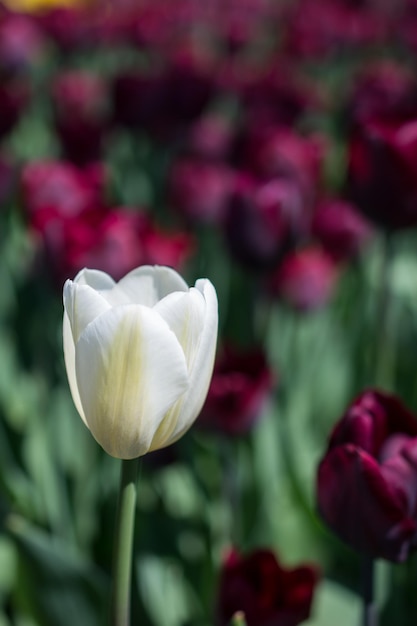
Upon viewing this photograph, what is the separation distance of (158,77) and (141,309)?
1.13 meters

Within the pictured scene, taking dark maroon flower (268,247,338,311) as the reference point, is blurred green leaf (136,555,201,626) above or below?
below

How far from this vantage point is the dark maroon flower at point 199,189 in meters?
1.27

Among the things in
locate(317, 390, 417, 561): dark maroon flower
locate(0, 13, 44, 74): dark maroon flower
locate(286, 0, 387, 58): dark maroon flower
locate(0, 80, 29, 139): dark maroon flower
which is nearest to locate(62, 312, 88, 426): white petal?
locate(317, 390, 417, 561): dark maroon flower

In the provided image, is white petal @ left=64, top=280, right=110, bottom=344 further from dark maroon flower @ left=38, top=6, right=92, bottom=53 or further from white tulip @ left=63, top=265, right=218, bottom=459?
dark maroon flower @ left=38, top=6, right=92, bottom=53

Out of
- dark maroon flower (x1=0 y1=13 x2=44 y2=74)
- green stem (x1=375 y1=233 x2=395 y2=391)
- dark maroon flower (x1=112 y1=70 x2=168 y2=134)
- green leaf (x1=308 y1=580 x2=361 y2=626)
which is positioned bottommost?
green leaf (x1=308 y1=580 x2=361 y2=626)

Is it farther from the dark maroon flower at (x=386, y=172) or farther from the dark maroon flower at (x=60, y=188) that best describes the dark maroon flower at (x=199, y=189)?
the dark maroon flower at (x=386, y=172)

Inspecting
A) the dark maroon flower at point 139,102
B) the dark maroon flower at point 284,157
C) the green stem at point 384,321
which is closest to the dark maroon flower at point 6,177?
the dark maroon flower at point 139,102

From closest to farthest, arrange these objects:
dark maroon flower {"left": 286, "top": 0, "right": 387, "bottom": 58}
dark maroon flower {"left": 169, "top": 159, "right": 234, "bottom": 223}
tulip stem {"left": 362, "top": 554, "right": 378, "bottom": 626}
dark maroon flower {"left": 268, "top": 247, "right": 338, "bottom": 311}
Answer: tulip stem {"left": 362, "top": 554, "right": 378, "bottom": 626}, dark maroon flower {"left": 268, "top": 247, "right": 338, "bottom": 311}, dark maroon flower {"left": 169, "top": 159, "right": 234, "bottom": 223}, dark maroon flower {"left": 286, "top": 0, "right": 387, "bottom": 58}

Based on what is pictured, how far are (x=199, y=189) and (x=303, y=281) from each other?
0.91ft

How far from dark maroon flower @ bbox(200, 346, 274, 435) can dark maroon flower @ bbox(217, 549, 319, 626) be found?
8.3 inches

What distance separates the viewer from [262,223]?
93cm

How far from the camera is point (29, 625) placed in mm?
698

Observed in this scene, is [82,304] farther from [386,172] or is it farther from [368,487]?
[386,172]

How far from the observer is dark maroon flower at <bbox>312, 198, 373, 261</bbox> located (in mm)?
1146
